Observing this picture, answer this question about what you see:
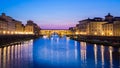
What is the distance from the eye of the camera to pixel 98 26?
14938 centimetres

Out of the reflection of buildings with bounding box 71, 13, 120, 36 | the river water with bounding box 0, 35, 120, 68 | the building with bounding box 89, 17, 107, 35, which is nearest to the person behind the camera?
the river water with bounding box 0, 35, 120, 68

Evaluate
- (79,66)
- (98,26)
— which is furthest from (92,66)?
(98,26)

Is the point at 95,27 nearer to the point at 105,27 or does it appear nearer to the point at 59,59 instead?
the point at 105,27

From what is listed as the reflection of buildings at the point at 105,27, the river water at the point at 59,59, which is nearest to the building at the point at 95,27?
the reflection of buildings at the point at 105,27

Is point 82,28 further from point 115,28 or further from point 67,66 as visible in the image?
point 67,66

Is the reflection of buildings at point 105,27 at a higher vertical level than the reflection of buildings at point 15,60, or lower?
higher

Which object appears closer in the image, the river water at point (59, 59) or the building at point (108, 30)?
the river water at point (59, 59)

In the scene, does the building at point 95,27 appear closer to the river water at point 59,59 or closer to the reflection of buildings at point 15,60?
the river water at point 59,59

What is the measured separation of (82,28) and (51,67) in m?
163

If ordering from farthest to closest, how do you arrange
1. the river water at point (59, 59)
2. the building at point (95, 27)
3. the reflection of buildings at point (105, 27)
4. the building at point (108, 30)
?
the building at point (95, 27)
the building at point (108, 30)
the reflection of buildings at point (105, 27)
the river water at point (59, 59)

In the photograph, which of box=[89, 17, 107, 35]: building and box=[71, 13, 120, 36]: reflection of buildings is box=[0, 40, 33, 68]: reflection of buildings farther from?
box=[89, 17, 107, 35]: building

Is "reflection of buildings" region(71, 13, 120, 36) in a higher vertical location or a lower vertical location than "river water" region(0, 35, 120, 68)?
higher

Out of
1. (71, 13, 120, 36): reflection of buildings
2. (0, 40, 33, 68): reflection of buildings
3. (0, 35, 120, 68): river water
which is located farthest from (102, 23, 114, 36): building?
(0, 40, 33, 68): reflection of buildings

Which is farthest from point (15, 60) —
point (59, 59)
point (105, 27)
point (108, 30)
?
point (105, 27)
